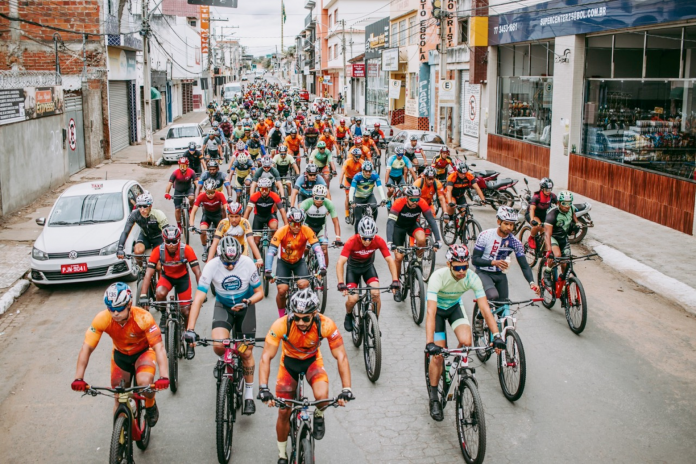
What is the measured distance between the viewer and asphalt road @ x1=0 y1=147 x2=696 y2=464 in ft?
22.6

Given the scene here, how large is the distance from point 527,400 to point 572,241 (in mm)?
8240

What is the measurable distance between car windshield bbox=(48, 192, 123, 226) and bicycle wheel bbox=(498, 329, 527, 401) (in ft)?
27.7

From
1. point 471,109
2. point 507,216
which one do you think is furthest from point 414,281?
point 471,109

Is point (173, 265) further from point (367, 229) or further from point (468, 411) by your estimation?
point (468, 411)

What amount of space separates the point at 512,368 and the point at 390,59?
4496 centimetres

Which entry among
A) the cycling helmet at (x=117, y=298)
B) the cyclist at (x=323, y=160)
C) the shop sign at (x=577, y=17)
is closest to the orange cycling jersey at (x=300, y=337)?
the cycling helmet at (x=117, y=298)

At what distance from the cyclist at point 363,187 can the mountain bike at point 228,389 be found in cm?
732

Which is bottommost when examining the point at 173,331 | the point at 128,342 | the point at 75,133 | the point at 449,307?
the point at 173,331

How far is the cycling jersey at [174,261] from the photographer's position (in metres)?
9.15

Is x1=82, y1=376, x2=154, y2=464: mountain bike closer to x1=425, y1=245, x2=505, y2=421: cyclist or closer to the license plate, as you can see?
x1=425, y1=245, x2=505, y2=421: cyclist

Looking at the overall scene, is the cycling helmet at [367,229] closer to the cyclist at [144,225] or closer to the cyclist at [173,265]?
the cyclist at [173,265]

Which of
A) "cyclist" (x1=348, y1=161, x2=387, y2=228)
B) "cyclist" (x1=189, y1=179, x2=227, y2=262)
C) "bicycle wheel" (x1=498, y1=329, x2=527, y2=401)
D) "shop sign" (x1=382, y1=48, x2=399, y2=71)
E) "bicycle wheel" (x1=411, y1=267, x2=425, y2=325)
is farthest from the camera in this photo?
"shop sign" (x1=382, y1=48, x2=399, y2=71)

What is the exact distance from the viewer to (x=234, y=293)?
794 cm

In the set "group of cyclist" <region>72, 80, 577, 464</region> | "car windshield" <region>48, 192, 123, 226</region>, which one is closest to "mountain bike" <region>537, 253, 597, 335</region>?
"group of cyclist" <region>72, 80, 577, 464</region>
